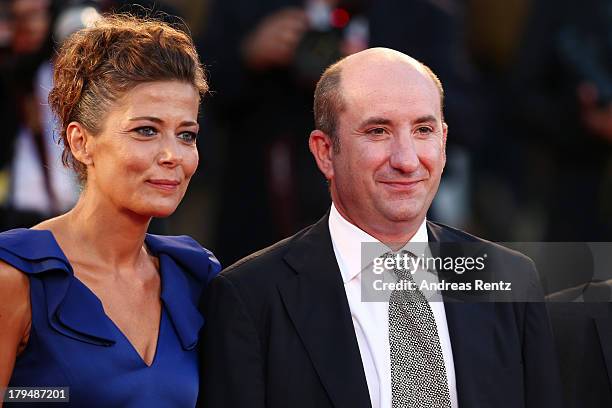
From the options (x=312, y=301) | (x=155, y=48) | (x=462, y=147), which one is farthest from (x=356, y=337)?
(x=462, y=147)

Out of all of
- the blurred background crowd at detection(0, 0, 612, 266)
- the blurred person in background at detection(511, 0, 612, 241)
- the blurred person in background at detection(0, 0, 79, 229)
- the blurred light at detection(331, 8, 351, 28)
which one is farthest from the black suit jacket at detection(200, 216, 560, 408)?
the blurred person in background at detection(511, 0, 612, 241)

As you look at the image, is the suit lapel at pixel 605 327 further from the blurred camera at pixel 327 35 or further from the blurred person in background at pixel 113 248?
the blurred camera at pixel 327 35

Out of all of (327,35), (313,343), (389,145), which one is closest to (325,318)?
(313,343)

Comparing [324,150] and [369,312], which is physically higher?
[324,150]

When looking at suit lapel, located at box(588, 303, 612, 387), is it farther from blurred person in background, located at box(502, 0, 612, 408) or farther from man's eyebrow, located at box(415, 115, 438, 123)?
blurred person in background, located at box(502, 0, 612, 408)

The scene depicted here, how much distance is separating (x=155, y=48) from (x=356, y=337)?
3.09ft

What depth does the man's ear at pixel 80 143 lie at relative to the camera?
366 cm

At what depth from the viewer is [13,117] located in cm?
516

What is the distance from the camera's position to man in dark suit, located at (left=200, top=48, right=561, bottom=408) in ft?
11.3

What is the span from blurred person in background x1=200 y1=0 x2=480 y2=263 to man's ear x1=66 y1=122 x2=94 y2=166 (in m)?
1.69

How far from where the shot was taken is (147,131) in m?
3.61

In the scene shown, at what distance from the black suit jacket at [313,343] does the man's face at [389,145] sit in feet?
0.58

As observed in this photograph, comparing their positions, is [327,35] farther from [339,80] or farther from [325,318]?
[325,318]

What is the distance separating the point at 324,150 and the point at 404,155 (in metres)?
0.29
